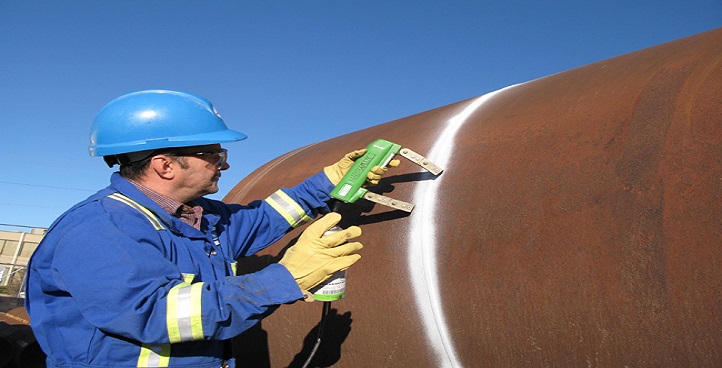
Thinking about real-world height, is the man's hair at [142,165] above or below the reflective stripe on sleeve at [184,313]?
above

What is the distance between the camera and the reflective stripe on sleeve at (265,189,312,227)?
247cm

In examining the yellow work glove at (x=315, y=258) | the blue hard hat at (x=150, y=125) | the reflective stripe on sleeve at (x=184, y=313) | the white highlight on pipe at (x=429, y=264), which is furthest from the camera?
the blue hard hat at (x=150, y=125)

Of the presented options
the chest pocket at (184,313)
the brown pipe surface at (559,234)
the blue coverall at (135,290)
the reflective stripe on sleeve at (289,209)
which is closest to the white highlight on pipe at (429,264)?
the brown pipe surface at (559,234)

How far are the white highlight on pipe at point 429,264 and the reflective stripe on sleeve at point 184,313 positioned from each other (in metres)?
0.74

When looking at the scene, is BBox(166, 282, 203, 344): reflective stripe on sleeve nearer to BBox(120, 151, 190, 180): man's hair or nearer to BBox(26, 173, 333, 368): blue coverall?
BBox(26, 173, 333, 368): blue coverall

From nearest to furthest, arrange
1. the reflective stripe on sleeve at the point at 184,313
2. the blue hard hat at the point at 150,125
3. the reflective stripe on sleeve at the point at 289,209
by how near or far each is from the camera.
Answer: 1. the reflective stripe on sleeve at the point at 184,313
2. the blue hard hat at the point at 150,125
3. the reflective stripe on sleeve at the point at 289,209

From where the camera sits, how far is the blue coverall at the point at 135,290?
1573 millimetres

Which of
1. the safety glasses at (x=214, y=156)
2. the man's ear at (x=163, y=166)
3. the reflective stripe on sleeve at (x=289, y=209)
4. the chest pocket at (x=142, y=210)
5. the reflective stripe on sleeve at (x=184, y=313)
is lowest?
the reflective stripe on sleeve at (x=184, y=313)

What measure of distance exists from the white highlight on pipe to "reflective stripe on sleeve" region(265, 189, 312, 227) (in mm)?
592

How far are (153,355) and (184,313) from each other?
0.92 ft

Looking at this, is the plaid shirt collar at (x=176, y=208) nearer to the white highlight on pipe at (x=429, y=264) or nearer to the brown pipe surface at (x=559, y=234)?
the brown pipe surface at (x=559, y=234)

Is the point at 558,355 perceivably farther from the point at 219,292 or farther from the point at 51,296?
the point at 51,296

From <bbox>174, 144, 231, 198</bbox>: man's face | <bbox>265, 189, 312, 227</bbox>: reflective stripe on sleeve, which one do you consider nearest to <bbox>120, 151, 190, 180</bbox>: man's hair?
<bbox>174, 144, 231, 198</bbox>: man's face

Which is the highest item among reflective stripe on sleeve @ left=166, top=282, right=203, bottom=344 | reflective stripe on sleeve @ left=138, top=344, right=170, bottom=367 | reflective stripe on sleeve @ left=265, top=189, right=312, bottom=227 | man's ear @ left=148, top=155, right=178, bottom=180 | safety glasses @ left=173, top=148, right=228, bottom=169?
safety glasses @ left=173, top=148, right=228, bottom=169
